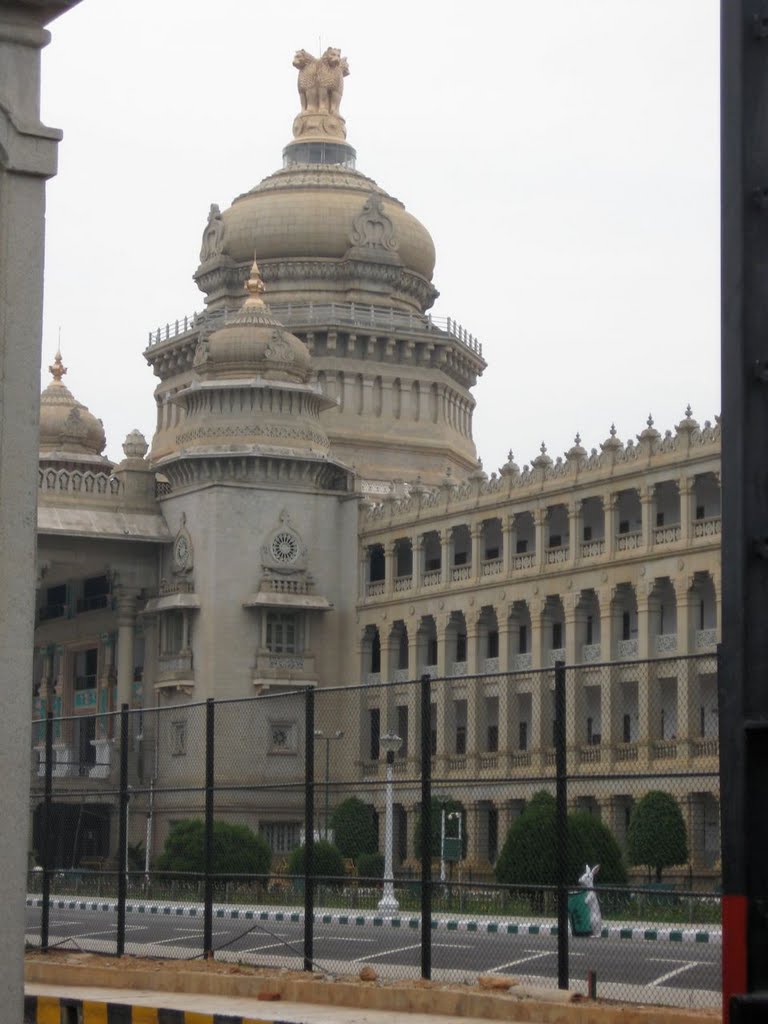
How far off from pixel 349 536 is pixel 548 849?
5772cm

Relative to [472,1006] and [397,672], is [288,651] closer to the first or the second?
[397,672]

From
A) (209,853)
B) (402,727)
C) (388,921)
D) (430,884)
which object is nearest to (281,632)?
(402,727)

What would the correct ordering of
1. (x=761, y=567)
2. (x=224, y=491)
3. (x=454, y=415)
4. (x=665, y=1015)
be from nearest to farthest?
1. (x=761, y=567)
2. (x=665, y=1015)
3. (x=224, y=491)
4. (x=454, y=415)

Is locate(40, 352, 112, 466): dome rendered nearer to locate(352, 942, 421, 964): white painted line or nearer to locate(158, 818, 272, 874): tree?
locate(158, 818, 272, 874): tree

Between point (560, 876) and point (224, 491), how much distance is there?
5980 cm

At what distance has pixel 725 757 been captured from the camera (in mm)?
5883

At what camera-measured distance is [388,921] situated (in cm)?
2442

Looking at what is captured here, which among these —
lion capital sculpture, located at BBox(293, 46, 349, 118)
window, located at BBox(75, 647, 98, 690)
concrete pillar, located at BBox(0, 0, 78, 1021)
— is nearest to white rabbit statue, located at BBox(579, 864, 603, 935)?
concrete pillar, located at BBox(0, 0, 78, 1021)

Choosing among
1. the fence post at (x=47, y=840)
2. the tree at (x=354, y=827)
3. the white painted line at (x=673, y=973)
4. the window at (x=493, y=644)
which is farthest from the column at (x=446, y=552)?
the white painted line at (x=673, y=973)

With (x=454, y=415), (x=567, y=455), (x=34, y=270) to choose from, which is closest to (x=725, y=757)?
(x=34, y=270)

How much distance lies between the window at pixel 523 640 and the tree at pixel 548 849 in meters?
50.4

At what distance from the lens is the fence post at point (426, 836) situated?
17750mm

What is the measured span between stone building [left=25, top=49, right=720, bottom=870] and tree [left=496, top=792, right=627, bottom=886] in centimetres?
3057

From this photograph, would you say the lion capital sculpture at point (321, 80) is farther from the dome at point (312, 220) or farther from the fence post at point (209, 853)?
the fence post at point (209, 853)
